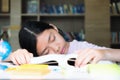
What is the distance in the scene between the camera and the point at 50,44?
119cm

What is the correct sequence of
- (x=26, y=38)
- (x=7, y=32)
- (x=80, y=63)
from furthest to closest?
(x=7, y=32), (x=26, y=38), (x=80, y=63)

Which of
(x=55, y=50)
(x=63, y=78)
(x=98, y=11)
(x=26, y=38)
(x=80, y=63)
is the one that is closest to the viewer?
(x=63, y=78)

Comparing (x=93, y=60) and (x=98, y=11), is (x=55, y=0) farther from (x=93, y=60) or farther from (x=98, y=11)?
(x=93, y=60)

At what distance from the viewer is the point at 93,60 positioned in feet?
2.19

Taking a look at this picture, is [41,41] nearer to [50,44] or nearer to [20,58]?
[50,44]

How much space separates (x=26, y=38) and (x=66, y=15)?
2846mm

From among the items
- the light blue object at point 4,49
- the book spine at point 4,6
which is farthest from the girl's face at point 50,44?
the book spine at point 4,6

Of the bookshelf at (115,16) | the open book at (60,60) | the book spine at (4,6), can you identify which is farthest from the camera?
the book spine at (4,6)

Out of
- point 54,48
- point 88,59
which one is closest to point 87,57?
point 88,59

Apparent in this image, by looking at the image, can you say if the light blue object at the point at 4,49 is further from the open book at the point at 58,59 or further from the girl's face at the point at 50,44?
the girl's face at the point at 50,44

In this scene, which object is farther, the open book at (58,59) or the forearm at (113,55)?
the forearm at (113,55)

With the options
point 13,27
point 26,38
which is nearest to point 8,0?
point 13,27

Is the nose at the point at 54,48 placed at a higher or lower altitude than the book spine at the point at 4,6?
lower

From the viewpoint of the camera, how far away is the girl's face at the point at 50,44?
1161mm
